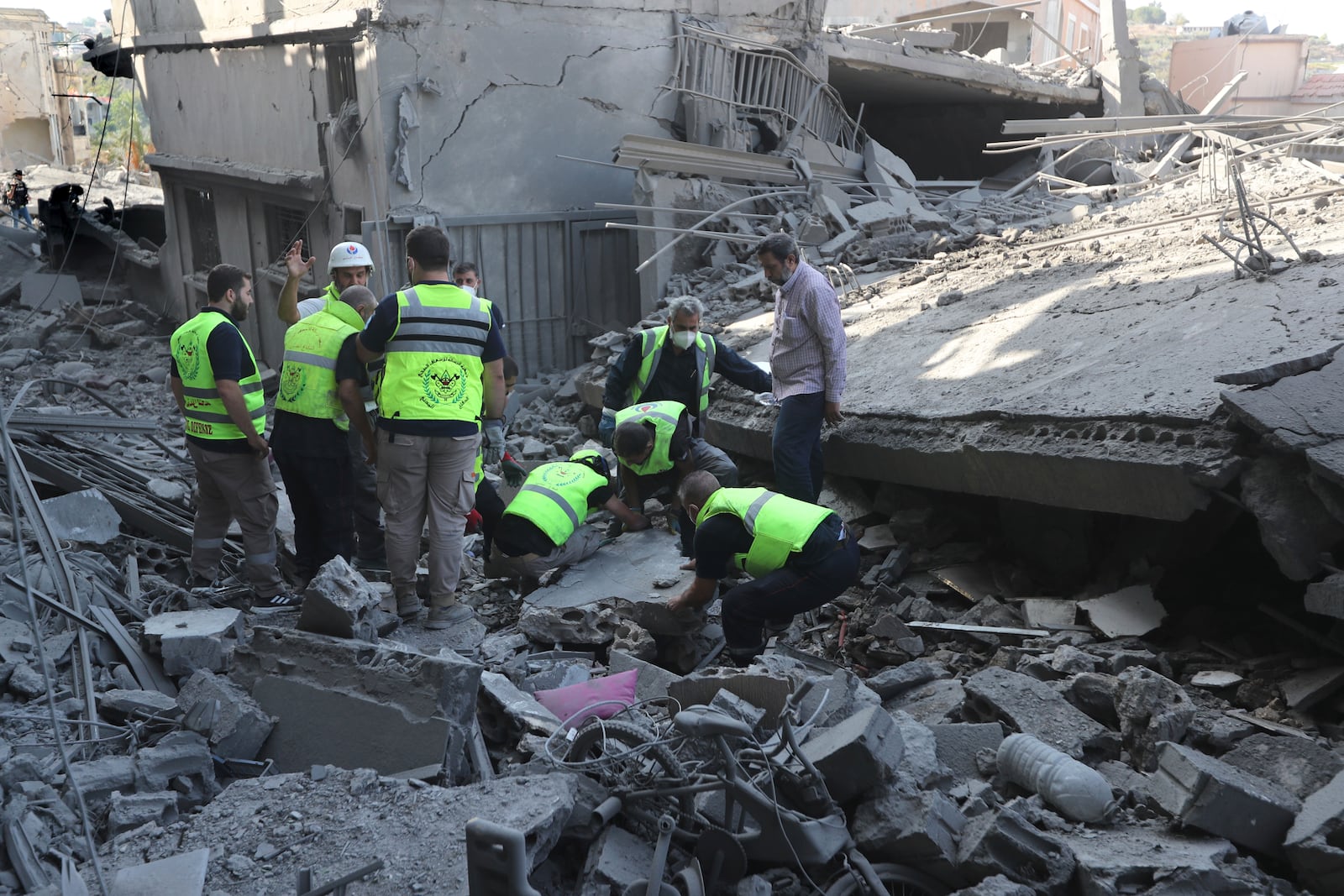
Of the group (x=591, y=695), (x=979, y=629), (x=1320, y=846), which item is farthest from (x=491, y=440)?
(x=1320, y=846)

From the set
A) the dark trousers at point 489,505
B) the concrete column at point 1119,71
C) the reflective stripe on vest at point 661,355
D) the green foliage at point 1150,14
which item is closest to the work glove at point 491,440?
the dark trousers at point 489,505

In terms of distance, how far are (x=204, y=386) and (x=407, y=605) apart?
149cm

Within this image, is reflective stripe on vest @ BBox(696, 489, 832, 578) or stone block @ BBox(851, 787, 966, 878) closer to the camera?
stone block @ BBox(851, 787, 966, 878)

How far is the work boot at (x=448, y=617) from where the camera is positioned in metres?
5.03

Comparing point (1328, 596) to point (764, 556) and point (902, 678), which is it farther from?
point (764, 556)

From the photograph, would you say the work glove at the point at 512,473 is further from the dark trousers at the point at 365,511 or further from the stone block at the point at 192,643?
the stone block at the point at 192,643

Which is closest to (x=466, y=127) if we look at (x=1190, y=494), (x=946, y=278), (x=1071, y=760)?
(x=946, y=278)

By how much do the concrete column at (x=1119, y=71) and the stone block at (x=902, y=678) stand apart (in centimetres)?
1341

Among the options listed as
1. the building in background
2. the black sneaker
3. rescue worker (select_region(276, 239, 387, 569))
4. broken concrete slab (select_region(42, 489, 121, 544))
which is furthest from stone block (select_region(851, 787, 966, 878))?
the building in background

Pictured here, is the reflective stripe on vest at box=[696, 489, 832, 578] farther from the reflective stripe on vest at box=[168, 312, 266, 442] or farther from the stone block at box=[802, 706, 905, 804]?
the reflective stripe on vest at box=[168, 312, 266, 442]

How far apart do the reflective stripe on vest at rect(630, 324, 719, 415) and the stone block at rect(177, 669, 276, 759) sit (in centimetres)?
305

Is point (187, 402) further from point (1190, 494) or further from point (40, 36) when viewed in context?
point (40, 36)

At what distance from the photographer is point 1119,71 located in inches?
605

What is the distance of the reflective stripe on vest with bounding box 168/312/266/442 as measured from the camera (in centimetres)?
511
